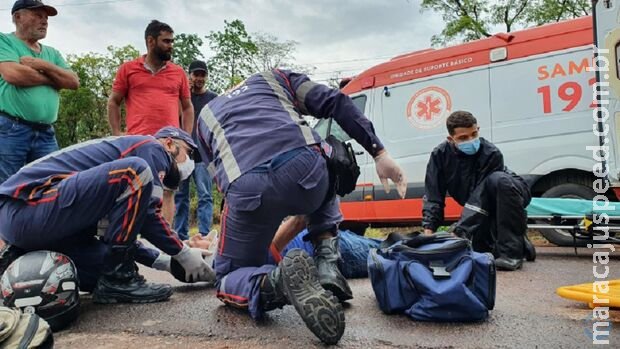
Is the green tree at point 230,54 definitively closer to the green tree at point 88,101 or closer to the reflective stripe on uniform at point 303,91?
the green tree at point 88,101

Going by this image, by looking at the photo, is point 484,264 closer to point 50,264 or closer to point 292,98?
point 292,98

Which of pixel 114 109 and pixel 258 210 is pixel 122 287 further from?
pixel 114 109

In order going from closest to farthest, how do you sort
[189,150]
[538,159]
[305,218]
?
[305,218] → [189,150] → [538,159]

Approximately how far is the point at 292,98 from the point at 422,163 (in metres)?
3.64

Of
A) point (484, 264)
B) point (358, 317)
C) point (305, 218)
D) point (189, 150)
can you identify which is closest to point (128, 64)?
point (189, 150)

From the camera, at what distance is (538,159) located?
17.0 ft

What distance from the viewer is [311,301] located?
1825 millimetres

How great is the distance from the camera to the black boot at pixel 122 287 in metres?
2.72

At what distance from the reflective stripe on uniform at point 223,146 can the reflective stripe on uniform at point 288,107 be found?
33 cm

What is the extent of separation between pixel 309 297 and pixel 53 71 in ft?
9.61

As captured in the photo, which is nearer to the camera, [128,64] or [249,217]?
[249,217]

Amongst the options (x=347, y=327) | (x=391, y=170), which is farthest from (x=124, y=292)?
(x=391, y=170)

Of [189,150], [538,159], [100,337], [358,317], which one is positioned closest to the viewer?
[100,337]

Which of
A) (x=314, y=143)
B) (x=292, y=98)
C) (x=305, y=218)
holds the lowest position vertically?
(x=305, y=218)
